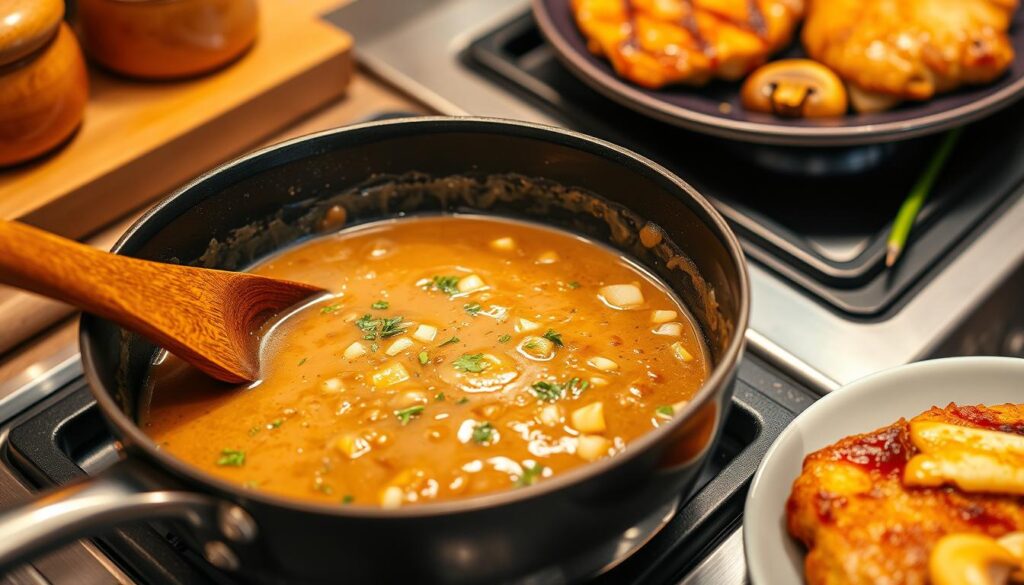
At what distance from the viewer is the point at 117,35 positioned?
6.07 feet

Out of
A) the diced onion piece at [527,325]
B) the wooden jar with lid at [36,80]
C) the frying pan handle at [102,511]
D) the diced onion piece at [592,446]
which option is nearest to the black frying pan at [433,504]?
the frying pan handle at [102,511]

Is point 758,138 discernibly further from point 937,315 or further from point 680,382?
point 680,382

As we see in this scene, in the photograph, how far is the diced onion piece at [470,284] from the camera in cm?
145

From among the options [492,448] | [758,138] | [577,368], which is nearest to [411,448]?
[492,448]

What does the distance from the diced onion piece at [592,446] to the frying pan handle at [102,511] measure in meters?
0.39

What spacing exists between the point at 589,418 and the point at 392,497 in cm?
25

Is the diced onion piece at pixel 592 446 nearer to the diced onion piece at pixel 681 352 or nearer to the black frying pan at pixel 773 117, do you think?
the diced onion piece at pixel 681 352

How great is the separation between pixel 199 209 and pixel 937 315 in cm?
112

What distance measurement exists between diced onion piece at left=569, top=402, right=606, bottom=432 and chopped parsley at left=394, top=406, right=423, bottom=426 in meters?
0.18

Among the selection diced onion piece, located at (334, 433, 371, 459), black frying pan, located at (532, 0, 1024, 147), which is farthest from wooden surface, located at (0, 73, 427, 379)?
black frying pan, located at (532, 0, 1024, 147)

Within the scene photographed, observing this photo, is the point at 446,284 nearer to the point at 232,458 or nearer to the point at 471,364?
the point at 471,364

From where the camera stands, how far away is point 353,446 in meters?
1.19

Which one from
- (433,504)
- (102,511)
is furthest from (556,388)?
(102,511)

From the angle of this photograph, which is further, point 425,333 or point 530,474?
point 425,333
